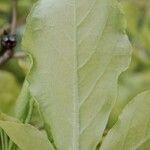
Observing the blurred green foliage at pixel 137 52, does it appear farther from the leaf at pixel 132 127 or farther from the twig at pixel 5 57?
the leaf at pixel 132 127

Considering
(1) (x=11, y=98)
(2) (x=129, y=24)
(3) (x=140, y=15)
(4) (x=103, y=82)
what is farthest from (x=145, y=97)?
(3) (x=140, y=15)

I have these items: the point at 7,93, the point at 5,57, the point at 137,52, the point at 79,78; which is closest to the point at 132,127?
the point at 79,78

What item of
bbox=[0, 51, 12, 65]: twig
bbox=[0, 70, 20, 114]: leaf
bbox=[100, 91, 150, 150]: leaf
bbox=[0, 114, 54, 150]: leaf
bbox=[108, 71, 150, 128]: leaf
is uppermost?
bbox=[0, 114, 54, 150]: leaf

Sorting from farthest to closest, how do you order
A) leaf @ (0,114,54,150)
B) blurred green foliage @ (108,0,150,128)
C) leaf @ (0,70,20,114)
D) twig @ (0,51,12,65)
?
blurred green foliage @ (108,0,150,128)
leaf @ (0,70,20,114)
twig @ (0,51,12,65)
leaf @ (0,114,54,150)

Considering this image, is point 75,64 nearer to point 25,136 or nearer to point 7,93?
point 25,136

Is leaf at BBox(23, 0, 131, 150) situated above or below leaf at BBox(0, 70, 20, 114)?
above

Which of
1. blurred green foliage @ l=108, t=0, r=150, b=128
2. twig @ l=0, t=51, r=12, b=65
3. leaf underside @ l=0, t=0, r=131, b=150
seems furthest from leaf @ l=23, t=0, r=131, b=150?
blurred green foliage @ l=108, t=0, r=150, b=128

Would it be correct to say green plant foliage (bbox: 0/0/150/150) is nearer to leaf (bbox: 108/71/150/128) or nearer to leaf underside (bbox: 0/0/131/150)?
leaf underside (bbox: 0/0/131/150)

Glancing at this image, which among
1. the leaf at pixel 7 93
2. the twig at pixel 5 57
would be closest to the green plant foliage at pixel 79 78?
the twig at pixel 5 57
